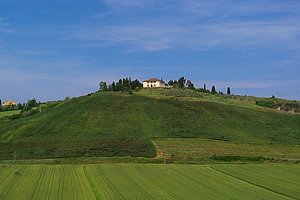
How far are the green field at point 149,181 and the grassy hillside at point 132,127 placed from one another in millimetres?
17127

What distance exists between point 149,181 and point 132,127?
53714 mm

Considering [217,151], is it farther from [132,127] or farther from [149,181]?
[149,181]

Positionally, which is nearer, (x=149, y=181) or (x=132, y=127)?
(x=149, y=181)

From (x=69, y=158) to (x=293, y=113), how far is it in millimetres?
88760

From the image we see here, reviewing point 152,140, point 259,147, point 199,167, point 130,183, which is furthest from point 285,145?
point 130,183

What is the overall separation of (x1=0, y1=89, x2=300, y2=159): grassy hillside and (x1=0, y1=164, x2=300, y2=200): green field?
17.1m

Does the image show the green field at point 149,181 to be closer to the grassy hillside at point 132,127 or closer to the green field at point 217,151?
the green field at point 217,151

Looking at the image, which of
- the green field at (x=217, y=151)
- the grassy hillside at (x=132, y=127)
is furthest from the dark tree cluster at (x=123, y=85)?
the green field at (x=217, y=151)

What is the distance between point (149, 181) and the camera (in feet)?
175

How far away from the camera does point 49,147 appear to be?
3462 inches

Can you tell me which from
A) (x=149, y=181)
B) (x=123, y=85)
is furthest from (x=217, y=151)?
(x=123, y=85)

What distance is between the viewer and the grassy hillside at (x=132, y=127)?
87562mm

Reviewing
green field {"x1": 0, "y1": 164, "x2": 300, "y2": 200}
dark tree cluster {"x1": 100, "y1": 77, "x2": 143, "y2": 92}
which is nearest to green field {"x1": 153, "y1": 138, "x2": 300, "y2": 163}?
green field {"x1": 0, "y1": 164, "x2": 300, "y2": 200}

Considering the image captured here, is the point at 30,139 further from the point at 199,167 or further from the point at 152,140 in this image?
the point at 199,167
